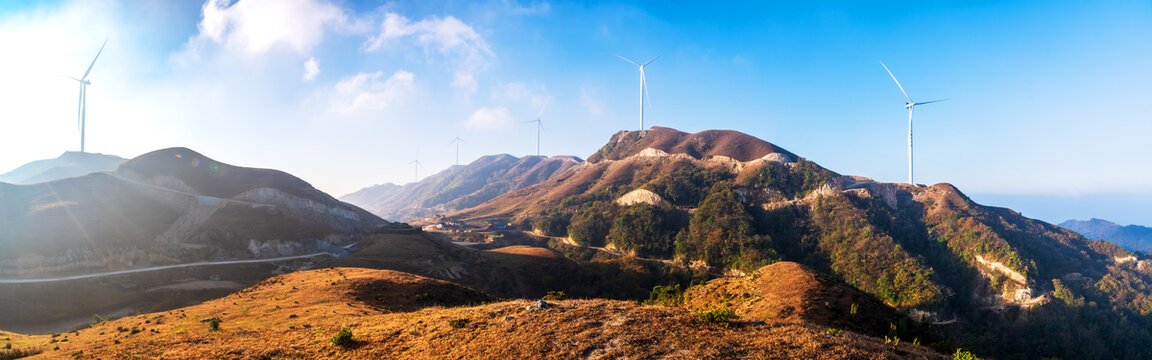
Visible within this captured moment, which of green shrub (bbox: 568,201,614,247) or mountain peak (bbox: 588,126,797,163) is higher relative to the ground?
mountain peak (bbox: 588,126,797,163)

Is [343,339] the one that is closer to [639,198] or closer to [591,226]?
[591,226]

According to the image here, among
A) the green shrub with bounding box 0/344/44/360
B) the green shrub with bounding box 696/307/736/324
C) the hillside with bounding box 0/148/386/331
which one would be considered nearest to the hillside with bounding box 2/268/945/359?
the green shrub with bounding box 696/307/736/324

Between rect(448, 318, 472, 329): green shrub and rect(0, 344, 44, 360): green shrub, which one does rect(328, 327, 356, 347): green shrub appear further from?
rect(0, 344, 44, 360): green shrub

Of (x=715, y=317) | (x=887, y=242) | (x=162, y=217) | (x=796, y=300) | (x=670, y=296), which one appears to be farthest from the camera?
(x=887, y=242)

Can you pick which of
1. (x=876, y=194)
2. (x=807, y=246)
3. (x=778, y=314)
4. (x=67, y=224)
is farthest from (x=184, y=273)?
(x=876, y=194)

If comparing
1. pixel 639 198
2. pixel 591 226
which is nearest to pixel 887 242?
pixel 639 198

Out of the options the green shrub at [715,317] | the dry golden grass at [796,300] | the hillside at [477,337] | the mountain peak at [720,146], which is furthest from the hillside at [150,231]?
the mountain peak at [720,146]

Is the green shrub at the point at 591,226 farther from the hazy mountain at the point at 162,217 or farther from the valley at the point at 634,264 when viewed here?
the hazy mountain at the point at 162,217
